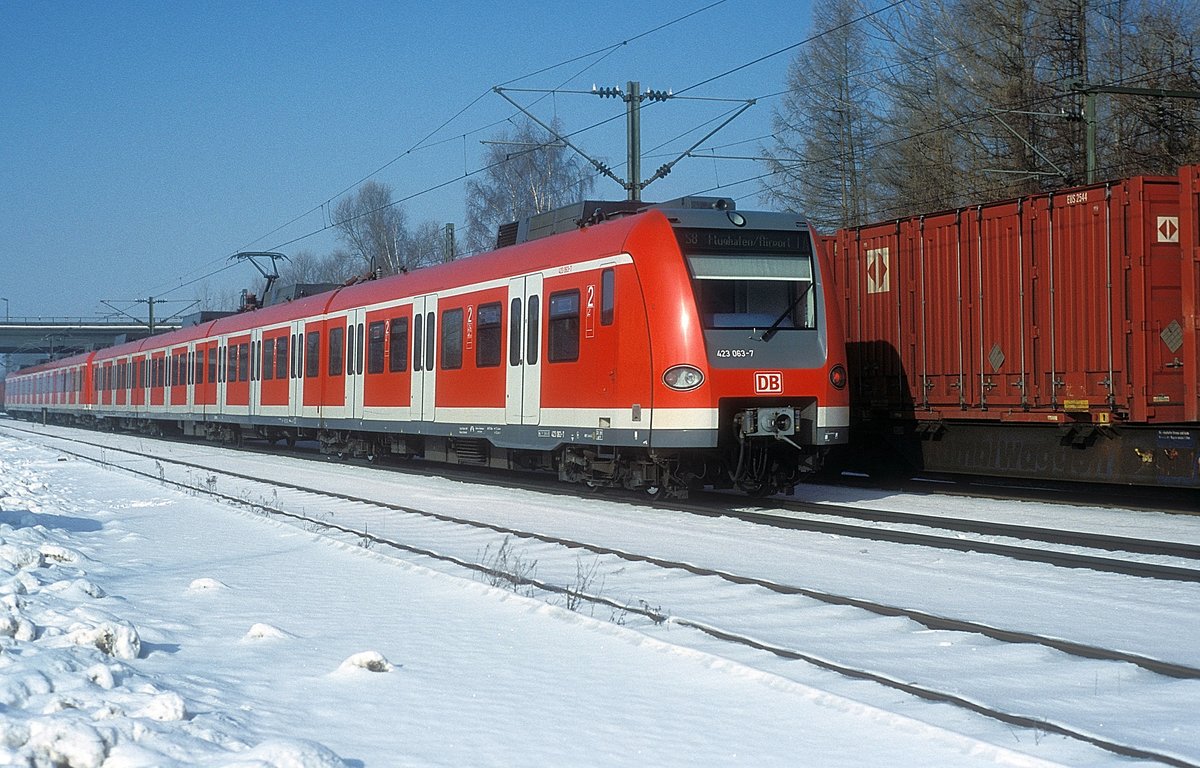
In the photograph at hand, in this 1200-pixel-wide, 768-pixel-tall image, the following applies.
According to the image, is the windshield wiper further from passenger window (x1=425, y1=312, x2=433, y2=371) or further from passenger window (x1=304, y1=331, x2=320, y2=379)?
passenger window (x1=304, y1=331, x2=320, y2=379)

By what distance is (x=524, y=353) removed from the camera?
617 inches

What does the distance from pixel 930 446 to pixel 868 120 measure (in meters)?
23.8

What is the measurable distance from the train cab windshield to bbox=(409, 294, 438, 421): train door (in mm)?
6422

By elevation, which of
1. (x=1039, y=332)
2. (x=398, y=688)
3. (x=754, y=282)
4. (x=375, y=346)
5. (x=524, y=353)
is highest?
(x=754, y=282)

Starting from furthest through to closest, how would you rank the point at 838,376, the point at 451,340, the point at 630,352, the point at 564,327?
the point at 451,340 → the point at 564,327 → the point at 838,376 → the point at 630,352

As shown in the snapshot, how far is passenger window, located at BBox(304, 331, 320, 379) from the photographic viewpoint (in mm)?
24091

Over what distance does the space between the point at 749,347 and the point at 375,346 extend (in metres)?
9.57

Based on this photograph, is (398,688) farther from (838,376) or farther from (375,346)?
(375,346)

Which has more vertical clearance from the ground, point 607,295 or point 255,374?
point 607,295

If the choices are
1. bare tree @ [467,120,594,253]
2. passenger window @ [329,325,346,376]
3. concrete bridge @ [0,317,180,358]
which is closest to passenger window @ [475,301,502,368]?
passenger window @ [329,325,346,376]

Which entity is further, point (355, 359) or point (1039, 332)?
point (355, 359)

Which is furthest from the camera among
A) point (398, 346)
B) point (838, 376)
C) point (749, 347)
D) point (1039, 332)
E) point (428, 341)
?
point (398, 346)

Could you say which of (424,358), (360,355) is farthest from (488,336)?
(360,355)

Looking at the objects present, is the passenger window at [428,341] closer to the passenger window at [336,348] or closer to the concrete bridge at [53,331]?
the passenger window at [336,348]
